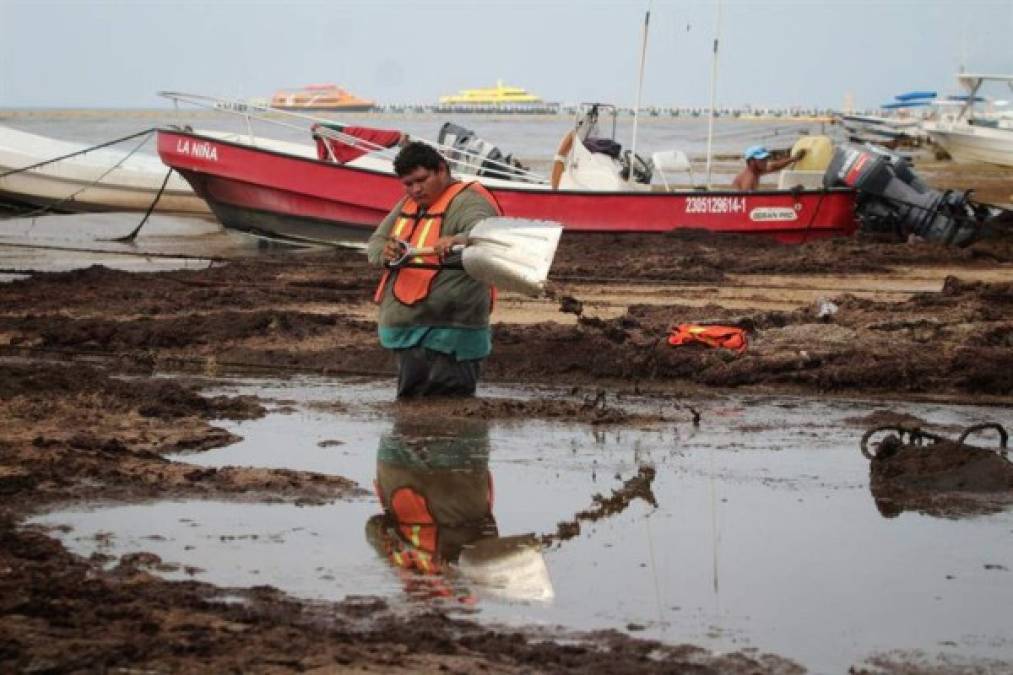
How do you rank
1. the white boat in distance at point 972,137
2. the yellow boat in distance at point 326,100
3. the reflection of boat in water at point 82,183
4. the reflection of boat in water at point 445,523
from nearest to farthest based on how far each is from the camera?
the reflection of boat in water at point 445,523 → the reflection of boat in water at point 82,183 → the white boat in distance at point 972,137 → the yellow boat in distance at point 326,100

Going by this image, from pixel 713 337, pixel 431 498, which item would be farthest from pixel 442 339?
pixel 713 337

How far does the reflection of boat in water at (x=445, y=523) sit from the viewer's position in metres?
6.25

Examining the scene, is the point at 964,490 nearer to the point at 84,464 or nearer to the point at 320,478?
the point at 320,478

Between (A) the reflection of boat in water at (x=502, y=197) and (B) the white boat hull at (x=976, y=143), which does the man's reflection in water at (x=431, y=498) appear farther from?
(B) the white boat hull at (x=976, y=143)

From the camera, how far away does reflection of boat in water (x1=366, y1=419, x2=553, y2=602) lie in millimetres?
6250

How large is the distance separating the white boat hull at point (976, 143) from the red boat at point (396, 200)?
72.4ft

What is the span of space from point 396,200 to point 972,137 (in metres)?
25.7

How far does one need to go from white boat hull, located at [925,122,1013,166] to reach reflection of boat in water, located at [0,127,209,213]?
22.0 metres

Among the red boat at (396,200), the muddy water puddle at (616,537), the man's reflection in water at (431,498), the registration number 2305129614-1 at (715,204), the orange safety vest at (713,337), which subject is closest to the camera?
the muddy water puddle at (616,537)

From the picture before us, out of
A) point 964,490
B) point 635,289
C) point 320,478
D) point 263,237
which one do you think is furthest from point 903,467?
point 263,237

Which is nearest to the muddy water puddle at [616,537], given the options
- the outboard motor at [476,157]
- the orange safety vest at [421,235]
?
the orange safety vest at [421,235]

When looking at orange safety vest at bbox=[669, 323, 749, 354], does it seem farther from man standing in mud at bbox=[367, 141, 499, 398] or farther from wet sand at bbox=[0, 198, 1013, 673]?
man standing in mud at bbox=[367, 141, 499, 398]

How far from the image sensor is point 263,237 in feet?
69.3

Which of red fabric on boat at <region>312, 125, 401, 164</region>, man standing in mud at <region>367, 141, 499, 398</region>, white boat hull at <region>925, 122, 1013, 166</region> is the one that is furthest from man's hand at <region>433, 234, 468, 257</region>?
white boat hull at <region>925, 122, 1013, 166</region>
